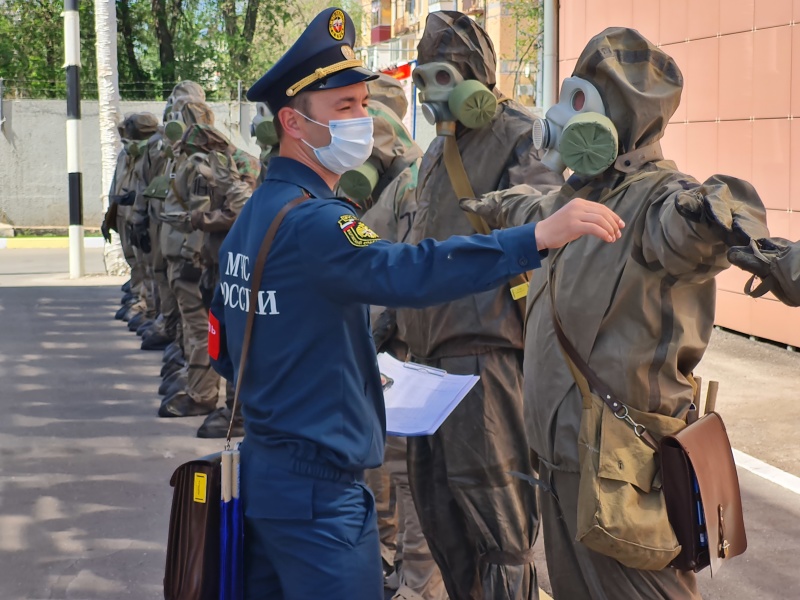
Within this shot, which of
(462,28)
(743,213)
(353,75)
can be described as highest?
(462,28)

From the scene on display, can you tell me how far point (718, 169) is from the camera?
13.0 m

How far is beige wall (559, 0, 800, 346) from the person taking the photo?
11.6m

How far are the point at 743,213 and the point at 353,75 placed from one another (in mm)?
1082

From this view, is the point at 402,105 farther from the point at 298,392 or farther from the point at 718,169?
the point at 718,169

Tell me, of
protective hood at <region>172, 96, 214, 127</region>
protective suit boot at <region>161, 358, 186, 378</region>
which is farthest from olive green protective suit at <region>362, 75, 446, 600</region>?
protective suit boot at <region>161, 358, 186, 378</region>

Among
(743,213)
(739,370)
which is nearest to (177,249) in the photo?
(739,370)

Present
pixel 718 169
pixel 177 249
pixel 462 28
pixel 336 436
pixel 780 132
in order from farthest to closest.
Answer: pixel 718 169
pixel 780 132
pixel 177 249
pixel 462 28
pixel 336 436

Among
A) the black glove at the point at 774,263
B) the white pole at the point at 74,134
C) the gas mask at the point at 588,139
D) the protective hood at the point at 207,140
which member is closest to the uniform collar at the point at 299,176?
the gas mask at the point at 588,139

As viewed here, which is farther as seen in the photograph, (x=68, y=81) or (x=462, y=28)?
(x=68, y=81)

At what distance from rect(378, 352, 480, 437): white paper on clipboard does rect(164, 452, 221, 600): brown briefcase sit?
0.57 metres

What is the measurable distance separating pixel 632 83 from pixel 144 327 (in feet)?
36.3

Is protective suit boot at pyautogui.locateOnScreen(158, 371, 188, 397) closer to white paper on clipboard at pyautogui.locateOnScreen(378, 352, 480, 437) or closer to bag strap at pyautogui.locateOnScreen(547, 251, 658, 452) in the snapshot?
white paper on clipboard at pyautogui.locateOnScreen(378, 352, 480, 437)

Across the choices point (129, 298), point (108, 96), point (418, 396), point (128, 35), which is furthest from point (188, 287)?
point (128, 35)

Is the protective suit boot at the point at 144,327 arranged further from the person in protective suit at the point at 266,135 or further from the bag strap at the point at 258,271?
the bag strap at the point at 258,271
